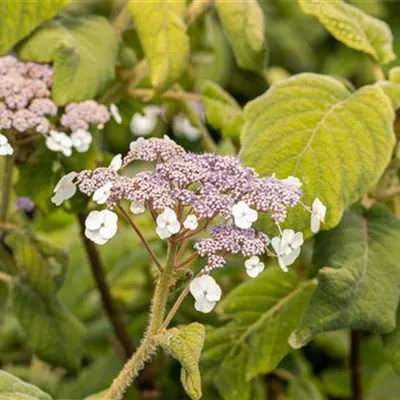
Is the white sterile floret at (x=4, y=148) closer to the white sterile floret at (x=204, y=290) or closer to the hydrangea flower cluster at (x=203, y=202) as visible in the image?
the hydrangea flower cluster at (x=203, y=202)

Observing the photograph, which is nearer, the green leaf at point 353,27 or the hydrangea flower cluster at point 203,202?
the hydrangea flower cluster at point 203,202

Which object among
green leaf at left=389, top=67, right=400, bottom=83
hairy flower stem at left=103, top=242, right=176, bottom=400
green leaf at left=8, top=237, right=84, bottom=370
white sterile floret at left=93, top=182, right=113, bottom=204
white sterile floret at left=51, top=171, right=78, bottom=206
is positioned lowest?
green leaf at left=8, top=237, right=84, bottom=370

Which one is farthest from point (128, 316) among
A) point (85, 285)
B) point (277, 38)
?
point (277, 38)

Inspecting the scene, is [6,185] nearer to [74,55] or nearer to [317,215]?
[74,55]

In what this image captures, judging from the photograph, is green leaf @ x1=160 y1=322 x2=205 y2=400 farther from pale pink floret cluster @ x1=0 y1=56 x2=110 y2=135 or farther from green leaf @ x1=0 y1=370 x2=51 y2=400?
pale pink floret cluster @ x1=0 y1=56 x2=110 y2=135

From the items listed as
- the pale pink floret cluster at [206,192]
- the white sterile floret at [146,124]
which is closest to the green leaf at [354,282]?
the pale pink floret cluster at [206,192]

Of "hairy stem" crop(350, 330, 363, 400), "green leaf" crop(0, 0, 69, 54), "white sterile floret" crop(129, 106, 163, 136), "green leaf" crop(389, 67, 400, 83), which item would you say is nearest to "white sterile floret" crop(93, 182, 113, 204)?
"green leaf" crop(0, 0, 69, 54)
